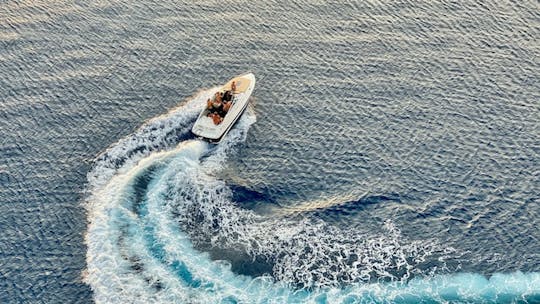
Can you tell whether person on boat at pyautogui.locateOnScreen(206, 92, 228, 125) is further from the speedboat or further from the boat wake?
the boat wake

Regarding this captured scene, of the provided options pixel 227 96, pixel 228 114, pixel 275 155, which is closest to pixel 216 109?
pixel 228 114

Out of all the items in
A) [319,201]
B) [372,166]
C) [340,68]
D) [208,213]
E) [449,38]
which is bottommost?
[208,213]

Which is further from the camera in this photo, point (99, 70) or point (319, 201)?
point (99, 70)

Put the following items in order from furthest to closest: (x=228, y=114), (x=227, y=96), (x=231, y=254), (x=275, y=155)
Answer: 1. (x=227, y=96)
2. (x=228, y=114)
3. (x=275, y=155)
4. (x=231, y=254)

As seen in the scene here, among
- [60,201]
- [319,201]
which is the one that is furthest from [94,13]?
[319,201]

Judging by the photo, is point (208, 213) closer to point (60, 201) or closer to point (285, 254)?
point (285, 254)

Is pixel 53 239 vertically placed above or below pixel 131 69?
below

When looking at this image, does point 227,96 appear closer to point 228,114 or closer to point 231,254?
point 228,114

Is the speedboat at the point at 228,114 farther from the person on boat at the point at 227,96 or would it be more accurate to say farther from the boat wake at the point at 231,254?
the boat wake at the point at 231,254
